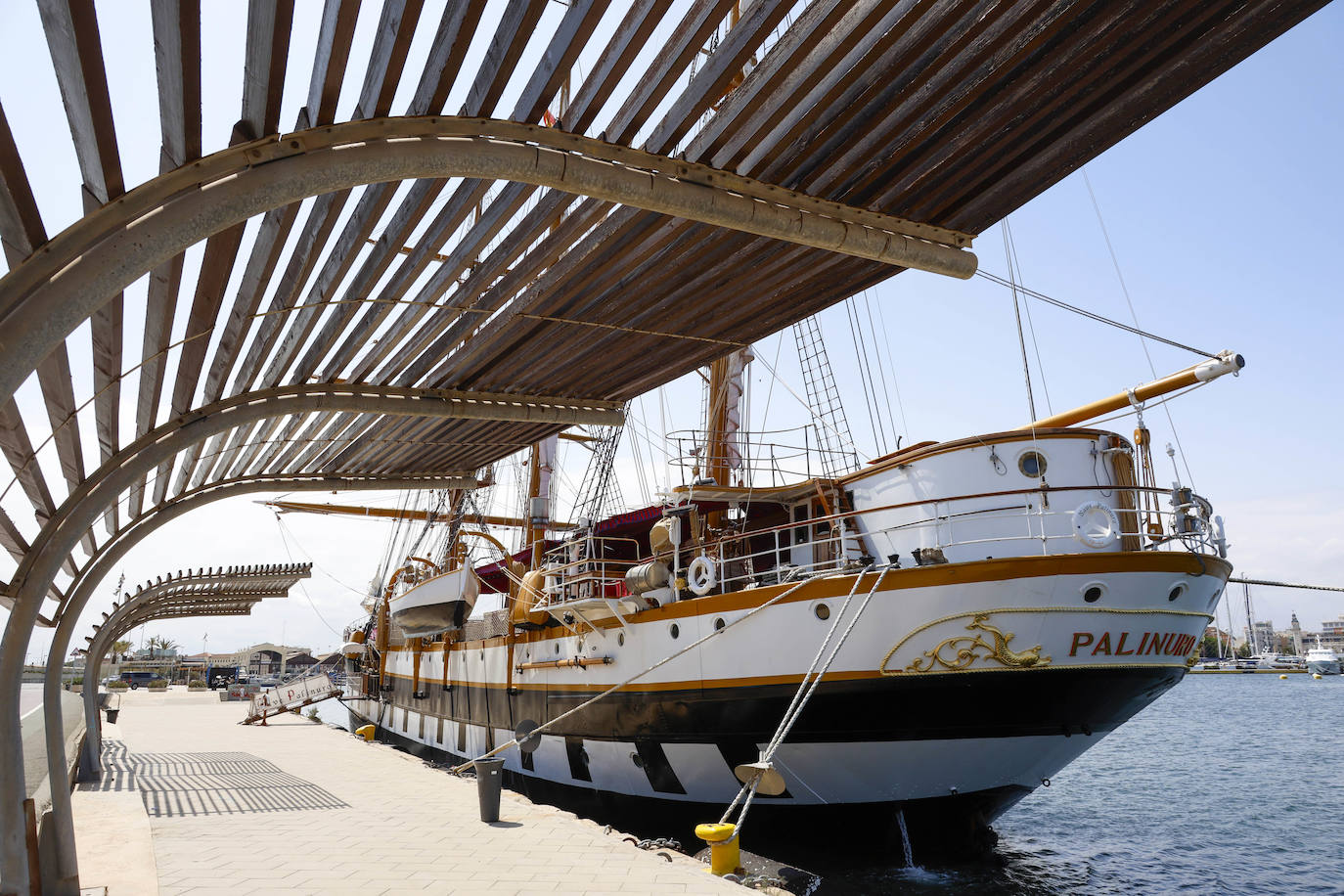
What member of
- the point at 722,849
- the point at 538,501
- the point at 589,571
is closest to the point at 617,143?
the point at 722,849

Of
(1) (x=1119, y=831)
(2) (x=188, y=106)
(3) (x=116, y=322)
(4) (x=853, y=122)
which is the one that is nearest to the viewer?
(2) (x=188, y=106)

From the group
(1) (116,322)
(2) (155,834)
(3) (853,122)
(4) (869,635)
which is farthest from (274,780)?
(3) (853,122)

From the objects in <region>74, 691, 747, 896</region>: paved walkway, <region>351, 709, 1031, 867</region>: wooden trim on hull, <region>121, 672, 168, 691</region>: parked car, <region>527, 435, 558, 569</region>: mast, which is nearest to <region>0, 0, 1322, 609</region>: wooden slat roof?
<region>74, 691, 747, 896</region>: paved walkway

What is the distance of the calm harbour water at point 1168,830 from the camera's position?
1086 cm

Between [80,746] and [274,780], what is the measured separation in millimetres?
3183

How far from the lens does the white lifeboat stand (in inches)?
682

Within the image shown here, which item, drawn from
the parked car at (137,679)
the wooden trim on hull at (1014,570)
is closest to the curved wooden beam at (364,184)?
the wooden trim on hull at (1014,570)

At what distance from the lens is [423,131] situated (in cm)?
366

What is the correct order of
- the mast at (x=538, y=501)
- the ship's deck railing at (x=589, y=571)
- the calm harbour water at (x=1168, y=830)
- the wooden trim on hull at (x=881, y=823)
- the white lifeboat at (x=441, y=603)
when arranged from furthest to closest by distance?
the mast at (x=538, y=501) < the white lifeboat at (x=441, y=603) < the ship's deck railing at (x=589, y=571) < the calm harbour water at (x=1168, y=830) < the wooden trim on hull at (x=881, y=823)

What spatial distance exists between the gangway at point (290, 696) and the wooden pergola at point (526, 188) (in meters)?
21.4

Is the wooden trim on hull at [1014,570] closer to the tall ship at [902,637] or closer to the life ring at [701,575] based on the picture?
the tall ship at [902,637]

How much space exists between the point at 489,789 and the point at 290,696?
22.1 metres

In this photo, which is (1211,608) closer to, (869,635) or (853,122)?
(869,635)

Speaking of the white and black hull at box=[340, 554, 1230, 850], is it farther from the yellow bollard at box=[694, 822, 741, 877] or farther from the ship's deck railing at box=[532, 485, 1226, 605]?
the yellow bollard at box=[694, 822, 741, 877]
